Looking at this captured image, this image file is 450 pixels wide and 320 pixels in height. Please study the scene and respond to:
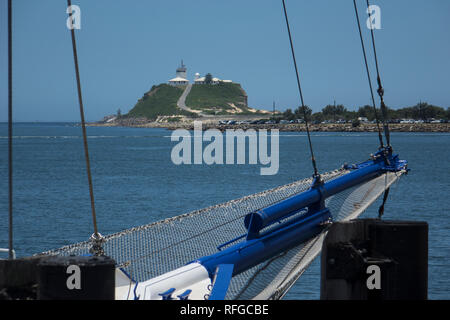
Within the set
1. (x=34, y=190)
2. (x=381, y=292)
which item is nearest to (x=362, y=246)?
(x=381, y=292)

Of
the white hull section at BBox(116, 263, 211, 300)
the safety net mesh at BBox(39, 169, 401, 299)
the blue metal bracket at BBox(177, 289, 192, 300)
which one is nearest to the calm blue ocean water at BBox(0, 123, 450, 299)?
the safety net mesh at BBox(39, 169, 401, 299)

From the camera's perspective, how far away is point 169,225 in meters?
11.5

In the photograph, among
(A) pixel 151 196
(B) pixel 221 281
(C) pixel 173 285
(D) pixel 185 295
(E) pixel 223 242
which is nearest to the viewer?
(D) pixel 185 295

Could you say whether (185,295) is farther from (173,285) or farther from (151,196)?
(151,196)

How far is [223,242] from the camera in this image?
11.0m

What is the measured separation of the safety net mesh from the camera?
9195mm

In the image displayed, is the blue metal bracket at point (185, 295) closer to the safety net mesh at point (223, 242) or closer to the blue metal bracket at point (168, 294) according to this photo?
the blue metal bracket at point (168, 294)

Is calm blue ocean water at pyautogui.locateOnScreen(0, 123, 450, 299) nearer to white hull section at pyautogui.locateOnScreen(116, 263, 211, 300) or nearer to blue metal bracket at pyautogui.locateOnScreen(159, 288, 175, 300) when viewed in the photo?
white hull section at pyautogui.locateOnScreen(116, 263, 211, 300)

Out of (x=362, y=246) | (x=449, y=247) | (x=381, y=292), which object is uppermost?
(x=362, y=246)

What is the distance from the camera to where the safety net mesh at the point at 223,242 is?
9.20 meters

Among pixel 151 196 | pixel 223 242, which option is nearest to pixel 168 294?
pixel 223 242

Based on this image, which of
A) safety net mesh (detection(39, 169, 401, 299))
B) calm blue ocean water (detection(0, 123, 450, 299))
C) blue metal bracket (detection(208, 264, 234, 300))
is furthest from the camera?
calm blue ocean water (detection(0, 123, 450, 299))
